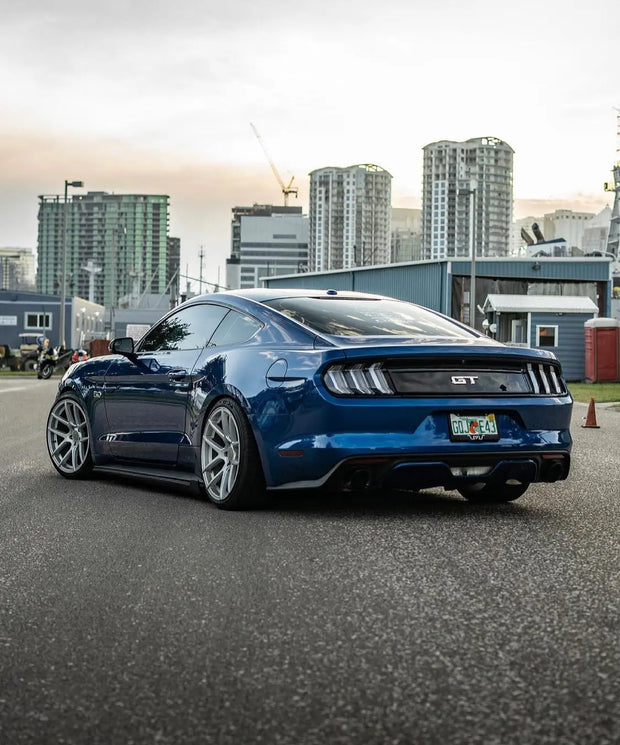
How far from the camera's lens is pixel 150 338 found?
873cm

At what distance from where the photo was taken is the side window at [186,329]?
801 centimetres

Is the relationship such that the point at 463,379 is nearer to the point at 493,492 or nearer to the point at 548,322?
the point at 493,492

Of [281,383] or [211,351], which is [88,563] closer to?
[281,383]

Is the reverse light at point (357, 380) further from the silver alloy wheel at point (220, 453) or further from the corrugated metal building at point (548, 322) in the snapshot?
the corrugated metal building at point (548, 322)

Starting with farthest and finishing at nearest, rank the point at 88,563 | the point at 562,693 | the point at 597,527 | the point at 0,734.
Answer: the point at 597,527 → the point at 88,563 → the point at 562,693 → the point at 0,734

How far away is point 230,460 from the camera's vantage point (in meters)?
7.16

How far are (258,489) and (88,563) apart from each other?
5.70ft

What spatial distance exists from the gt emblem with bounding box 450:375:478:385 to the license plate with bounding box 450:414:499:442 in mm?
192

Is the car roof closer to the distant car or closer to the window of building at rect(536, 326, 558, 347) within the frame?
the distant car

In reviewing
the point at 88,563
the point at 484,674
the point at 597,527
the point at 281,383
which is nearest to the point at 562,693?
the point at 484,674

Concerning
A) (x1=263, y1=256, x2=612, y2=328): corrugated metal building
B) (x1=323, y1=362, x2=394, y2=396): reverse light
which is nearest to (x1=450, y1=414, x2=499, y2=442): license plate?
(x1=323, y1=362, x2=394, y2=396): reverse light

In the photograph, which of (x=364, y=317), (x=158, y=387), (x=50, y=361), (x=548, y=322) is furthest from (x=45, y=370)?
(x=364, y=317)

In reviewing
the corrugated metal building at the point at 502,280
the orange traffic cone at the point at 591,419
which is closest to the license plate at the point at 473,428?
the orange traffic cone at the point at 591,419

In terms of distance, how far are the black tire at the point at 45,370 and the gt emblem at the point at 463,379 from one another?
38143 mm
